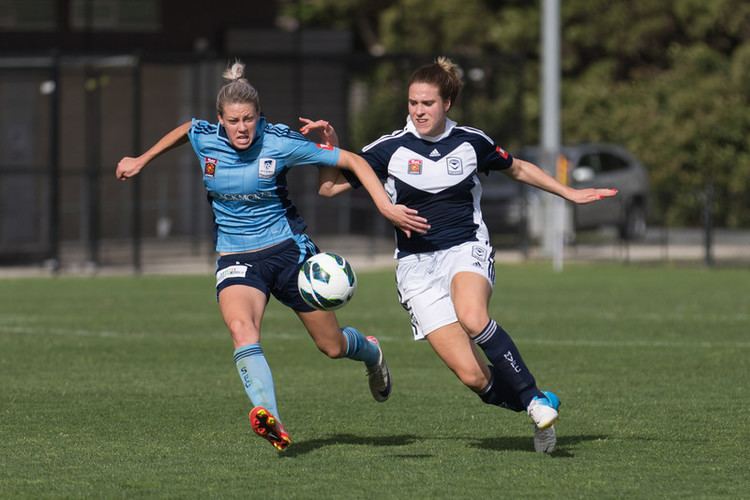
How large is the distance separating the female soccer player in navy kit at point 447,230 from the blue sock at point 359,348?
62cm

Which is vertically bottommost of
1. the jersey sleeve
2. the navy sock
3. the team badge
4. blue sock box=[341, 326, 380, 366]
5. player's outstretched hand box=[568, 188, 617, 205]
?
the navy sock

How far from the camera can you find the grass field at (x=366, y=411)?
23.6 feet

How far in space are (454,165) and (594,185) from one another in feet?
74.6

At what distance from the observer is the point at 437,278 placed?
812cm

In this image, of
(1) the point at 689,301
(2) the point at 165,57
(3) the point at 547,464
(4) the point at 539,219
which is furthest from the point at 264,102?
(3) the point at 547,464

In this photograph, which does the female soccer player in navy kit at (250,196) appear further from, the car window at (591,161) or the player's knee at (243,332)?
the car window at (591,161)

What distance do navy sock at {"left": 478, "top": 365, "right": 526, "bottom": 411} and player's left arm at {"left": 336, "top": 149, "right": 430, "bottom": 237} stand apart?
91 centimetres

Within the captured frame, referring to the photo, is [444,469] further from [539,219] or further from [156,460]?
[539,219]

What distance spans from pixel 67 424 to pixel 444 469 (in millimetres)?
2721

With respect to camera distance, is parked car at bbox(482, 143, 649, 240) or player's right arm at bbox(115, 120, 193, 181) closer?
player's right arm at bbox(115, 120, 193, 181)

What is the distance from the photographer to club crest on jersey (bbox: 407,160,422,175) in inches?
320

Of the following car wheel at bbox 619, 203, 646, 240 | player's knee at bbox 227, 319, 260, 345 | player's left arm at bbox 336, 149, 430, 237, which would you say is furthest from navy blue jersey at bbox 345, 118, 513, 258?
car wheel at bbox 619, 203, 646, 240

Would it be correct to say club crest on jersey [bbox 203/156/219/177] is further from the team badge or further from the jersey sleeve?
the team badge

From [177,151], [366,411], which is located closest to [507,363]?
[366,411]
